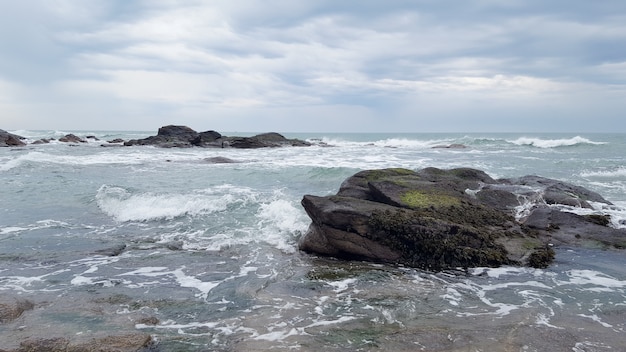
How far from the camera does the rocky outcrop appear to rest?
46969mm

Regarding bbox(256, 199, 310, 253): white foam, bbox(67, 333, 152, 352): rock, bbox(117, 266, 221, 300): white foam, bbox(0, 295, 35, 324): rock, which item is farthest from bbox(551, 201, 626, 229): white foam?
bbox(0, 295, 35, 324): rock

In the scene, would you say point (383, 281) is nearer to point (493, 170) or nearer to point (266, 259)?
point (266, 259)

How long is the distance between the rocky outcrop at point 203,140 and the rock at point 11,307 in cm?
4011

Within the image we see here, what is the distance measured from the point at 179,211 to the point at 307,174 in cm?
997

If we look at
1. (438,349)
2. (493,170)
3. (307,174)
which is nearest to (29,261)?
(438,349)

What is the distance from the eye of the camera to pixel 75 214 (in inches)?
512

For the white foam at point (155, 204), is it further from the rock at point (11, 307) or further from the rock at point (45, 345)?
the rock at point (45, 345)

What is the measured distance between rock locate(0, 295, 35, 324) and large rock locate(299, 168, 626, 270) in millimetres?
4795

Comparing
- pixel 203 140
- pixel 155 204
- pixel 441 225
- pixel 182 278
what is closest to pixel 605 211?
pixel 441 225

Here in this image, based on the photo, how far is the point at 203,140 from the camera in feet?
162

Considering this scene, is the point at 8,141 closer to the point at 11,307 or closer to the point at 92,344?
the point at 11,307

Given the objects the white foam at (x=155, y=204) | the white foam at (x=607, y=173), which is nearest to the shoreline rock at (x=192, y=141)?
the white foam at (x=607, y=173)

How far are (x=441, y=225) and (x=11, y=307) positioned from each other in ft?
22.1

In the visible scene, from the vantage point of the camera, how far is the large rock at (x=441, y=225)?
8.23 m
